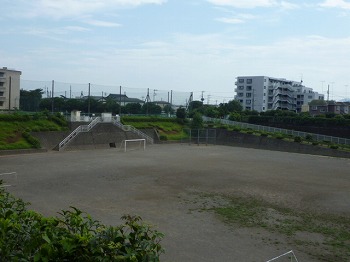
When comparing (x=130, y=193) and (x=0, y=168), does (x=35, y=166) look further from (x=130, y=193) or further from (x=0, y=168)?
(x=130, y=193)

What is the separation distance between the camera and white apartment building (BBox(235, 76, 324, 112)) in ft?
300

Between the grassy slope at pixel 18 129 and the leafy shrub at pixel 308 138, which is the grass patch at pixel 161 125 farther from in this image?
the leafy shrub at pixel 308 138

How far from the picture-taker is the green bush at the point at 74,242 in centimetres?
335

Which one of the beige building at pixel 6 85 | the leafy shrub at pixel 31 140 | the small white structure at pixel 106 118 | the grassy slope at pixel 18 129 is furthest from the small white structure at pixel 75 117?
the beige building at pixel 6 85

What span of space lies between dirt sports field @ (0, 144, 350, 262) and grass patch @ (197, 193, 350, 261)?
0.03m

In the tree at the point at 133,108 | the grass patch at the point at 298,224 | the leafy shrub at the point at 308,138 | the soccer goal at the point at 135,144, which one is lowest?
the grass patch at the point at 298,224

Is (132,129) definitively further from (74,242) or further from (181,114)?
(74,242)

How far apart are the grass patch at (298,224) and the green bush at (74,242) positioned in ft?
23.6

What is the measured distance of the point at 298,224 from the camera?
1214 centimetres

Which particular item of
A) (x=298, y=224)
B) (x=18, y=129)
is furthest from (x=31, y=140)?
(x=298, y=224)

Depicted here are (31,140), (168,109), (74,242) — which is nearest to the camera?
(74,242)

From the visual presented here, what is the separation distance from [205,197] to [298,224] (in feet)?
15.2

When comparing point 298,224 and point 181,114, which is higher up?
point 181,114

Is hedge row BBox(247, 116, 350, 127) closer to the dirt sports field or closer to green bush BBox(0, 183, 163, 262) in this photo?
the dirt sports field
